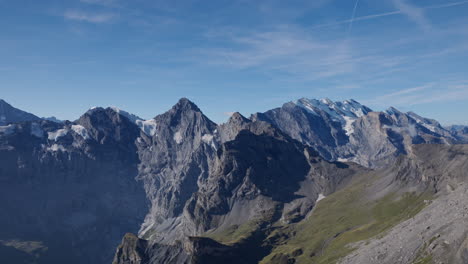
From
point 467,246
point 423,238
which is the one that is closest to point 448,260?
point 467,246

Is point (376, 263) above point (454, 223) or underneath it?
underneath

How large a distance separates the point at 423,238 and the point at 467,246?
117 feet

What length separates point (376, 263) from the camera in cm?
19512

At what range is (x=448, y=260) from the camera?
16425 cm

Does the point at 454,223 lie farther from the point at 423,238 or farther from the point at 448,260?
the point at 448,260

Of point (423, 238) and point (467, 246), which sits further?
point (423, 238)

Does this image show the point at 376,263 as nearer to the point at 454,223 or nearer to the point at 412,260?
the point at 412,260

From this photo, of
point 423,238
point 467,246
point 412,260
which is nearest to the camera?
point 467,246

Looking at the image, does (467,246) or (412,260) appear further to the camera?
(412,260)

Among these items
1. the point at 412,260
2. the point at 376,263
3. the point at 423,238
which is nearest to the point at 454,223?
the point at 423,238

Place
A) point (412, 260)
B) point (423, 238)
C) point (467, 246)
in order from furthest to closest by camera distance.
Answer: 1. point (423, 238)
2. point (412, 260)
3. point (467, 246)

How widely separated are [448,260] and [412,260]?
1964 centimetres

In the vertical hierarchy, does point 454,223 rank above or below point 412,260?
above

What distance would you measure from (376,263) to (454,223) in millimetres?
42417
